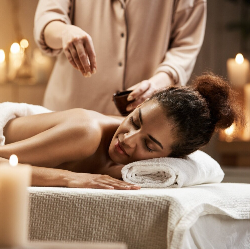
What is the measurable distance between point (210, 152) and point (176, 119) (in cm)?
234

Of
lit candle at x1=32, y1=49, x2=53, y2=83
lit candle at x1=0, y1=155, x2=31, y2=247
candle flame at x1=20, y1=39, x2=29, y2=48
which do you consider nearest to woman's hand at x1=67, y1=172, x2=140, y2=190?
lit candle at x1=0, y1=155, x2=31, y2=247

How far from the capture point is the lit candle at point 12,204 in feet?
2.00

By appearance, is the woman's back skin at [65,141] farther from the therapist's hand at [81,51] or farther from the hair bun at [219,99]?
the hair bun at [219,99]

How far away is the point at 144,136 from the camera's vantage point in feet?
4.91

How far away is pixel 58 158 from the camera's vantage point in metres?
1.49

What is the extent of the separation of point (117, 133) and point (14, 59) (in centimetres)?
245

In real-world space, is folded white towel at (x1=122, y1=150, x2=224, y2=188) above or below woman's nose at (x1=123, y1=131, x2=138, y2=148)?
below

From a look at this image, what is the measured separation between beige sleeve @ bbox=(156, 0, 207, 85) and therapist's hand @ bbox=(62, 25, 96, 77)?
581 mm

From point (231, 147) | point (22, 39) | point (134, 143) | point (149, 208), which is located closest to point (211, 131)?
point (134, 143)

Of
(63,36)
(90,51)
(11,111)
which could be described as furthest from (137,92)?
(11,111)

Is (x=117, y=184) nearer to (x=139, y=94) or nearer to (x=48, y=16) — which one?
(x=139, y=94)

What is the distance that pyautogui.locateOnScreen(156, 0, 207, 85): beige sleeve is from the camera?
86.2 inches

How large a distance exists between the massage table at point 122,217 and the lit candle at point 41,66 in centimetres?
285

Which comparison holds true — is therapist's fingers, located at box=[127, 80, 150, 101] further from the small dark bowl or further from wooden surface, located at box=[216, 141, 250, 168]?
wooden surface, located at box=[216, 141, 250, 168]
